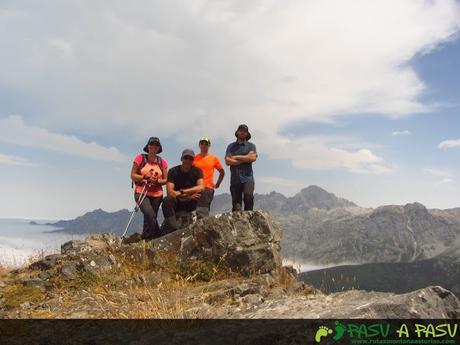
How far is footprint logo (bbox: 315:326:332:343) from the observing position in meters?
5.15

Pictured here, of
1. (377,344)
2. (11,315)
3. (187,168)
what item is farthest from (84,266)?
(377,344)

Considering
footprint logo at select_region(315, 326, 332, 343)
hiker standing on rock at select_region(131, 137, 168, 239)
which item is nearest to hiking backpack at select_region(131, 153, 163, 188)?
hiker standing on rock at select_region(131, 137, 168, 239)

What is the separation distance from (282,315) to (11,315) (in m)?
5.65

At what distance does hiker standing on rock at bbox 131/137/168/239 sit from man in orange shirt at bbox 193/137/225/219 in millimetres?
1468

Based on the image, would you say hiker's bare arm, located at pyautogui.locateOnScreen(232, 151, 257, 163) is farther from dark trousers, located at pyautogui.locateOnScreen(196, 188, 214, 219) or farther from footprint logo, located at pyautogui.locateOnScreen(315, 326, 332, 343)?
footprint logo, located at pyautogui.locateOnScreen(315, 326, 332, 343)

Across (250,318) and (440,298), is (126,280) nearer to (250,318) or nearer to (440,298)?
(250,318)

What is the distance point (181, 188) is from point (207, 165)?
5.06 ft

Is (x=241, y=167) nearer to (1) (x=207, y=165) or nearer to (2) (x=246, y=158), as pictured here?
(2) (x=246, y=158)

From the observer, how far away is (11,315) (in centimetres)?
839

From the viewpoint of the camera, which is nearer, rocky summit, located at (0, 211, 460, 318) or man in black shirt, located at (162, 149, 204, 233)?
rocky summit, located at (0, 211, 460, 318)

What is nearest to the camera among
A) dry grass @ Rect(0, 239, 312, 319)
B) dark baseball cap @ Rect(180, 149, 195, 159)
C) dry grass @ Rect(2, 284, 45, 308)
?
dry grass @ Rect(0, 239, 312, 319)

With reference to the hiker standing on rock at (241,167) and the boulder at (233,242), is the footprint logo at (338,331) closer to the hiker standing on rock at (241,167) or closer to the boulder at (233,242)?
the boulder at (233,242)

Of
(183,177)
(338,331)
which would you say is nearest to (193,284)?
(183,177)

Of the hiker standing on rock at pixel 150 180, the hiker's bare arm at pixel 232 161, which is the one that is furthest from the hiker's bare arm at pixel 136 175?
the hiker's bare arm at pixel 232 161
